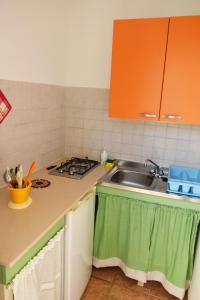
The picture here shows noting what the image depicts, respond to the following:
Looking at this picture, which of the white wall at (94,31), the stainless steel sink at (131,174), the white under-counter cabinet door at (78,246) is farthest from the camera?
the stainless steel sink at (131,174)

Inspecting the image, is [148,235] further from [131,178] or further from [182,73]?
[182,73]

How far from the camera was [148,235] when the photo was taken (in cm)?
171

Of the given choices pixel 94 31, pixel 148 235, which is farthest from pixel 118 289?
pixel 94 31

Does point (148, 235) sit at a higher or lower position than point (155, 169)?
lower

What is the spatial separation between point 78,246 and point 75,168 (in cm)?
69

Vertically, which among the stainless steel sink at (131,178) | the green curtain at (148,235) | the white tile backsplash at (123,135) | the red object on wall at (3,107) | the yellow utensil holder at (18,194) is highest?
the red object on wall at (3,107)

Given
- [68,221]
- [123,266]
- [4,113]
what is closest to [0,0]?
[4,113]

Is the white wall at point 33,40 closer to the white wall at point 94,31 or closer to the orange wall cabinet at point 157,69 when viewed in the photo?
the white wall at point 94,31

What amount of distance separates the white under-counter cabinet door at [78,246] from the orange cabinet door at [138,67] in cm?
71

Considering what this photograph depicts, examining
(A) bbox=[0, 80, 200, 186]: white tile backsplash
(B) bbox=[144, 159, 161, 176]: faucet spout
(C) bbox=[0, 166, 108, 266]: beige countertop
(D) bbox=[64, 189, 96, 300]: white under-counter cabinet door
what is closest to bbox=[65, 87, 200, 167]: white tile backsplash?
(A) bbox=[0, 80, 200, 186]: white tile backsplash

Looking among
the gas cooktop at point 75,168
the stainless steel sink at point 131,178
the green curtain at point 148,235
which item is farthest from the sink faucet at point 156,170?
the gas cooktop at point 75,168

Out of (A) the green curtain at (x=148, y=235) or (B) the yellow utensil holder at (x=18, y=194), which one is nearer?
(B) the yellow utensil holder at (x=18, y=194)

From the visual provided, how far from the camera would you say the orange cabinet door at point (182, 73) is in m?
1.53

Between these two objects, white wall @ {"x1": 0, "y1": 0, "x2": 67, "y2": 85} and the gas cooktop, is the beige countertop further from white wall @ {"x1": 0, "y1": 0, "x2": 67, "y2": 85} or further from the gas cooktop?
white wall @ {"x1": 0, "y1": 0, "x2": 67, "y2": 85}
